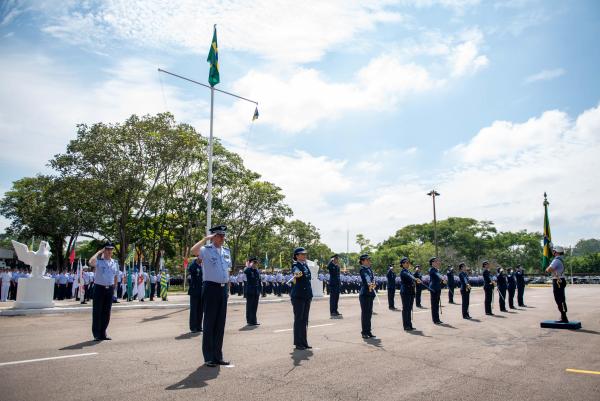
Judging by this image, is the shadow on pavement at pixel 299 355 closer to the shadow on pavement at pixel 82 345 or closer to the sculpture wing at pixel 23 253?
the shadow on pavement at pixel 82 345

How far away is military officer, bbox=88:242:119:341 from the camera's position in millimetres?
8883

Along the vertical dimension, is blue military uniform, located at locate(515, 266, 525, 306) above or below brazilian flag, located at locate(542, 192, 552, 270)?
below

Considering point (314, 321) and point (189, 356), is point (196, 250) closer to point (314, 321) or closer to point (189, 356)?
point (189, 356)

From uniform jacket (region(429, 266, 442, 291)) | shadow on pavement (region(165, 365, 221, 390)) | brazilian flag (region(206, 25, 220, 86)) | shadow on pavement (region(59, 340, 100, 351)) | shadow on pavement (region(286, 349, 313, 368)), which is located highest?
brazilian flag (region(206, 25, 220, 86))

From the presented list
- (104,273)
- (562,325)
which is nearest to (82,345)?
(104,273)

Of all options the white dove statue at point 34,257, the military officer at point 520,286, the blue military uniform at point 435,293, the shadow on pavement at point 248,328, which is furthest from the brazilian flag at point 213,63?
the military officer at point 520,286

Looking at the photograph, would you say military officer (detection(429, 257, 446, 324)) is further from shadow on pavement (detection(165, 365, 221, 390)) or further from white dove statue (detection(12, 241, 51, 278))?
white dove statue (detection(12, 241, 51, 278))

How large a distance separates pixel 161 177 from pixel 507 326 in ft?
93.2

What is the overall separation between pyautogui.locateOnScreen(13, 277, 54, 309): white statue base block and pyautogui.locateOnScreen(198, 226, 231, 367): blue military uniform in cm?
1226

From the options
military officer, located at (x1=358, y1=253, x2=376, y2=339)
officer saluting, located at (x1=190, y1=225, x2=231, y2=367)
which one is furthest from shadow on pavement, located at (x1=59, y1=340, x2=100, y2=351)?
military officer, located at (x1=358, y1=253, x2=376, y2=339)

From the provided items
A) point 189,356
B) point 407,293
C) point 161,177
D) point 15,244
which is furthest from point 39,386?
point 161,177

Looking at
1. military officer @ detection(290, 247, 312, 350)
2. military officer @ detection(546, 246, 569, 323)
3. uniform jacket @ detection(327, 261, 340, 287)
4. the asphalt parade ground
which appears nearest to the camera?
the asphalt parade ground

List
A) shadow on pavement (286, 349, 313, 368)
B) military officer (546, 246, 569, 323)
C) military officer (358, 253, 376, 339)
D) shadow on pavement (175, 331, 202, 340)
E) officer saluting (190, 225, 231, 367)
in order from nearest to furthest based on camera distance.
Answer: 1. officer saluting (190, 225, 231, 367)
2. shadow on pavement (286, 349, 313, 368)
3. shadow on pavement (175, 331, 202, 340)
4. military officer (358, 253, 376, 339)
5. military officer (546, 246, 569, 323)

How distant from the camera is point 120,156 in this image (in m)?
30.1
